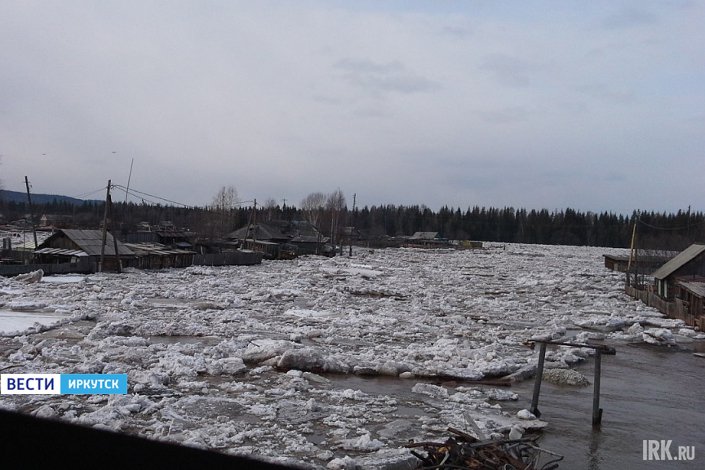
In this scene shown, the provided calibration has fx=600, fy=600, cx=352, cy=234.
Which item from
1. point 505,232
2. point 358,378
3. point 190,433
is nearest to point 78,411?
point 190,433

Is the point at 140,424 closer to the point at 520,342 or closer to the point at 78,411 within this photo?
the point at 78,411

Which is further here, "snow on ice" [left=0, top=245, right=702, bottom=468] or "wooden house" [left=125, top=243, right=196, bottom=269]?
"wooden house" [left=125, top=243, right=196, bottom=269]

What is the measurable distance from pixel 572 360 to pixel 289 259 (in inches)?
1880

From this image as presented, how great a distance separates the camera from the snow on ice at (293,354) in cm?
1006

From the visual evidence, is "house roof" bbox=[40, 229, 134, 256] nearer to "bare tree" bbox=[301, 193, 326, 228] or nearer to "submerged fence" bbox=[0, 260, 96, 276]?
"submerged fence" bbox=[0, 260, 96, 276]

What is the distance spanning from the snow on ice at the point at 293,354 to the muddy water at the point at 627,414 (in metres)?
0.83

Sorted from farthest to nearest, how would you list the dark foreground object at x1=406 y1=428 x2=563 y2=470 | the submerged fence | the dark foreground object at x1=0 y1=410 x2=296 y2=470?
the submerged fence, the dark foreground object at x1=406 y1=428 x2=563 y2=470, the dark foreground object at x1=0 y1=410 x2=296 y2=470

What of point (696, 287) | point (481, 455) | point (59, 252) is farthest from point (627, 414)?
point (59, 252)

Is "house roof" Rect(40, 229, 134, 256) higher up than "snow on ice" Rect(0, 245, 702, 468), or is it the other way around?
"house roof" Rect(40, 229, 134, 256)

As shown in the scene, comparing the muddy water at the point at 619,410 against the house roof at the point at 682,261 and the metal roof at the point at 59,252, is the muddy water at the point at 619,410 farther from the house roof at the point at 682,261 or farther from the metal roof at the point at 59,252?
the metal roof at the point at 59,252

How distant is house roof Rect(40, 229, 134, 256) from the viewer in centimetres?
4031

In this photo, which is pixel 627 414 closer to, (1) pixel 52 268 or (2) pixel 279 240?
(1) pixel 52 268

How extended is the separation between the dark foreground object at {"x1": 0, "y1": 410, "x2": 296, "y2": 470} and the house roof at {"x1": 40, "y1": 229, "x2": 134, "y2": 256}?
41.3 m

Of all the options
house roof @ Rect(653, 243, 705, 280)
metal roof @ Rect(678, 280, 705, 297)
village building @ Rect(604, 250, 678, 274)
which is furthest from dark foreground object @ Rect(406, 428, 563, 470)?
village building @ Rect(604, 250, 678, 274)
